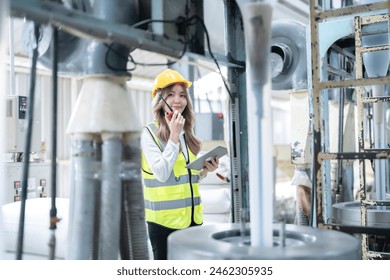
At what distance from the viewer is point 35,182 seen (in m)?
2.95

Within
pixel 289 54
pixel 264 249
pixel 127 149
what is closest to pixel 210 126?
pixel 289 54

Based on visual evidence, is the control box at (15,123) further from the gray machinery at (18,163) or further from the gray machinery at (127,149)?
the gray machinery at (127,149)

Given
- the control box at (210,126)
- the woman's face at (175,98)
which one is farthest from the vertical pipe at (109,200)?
the control box at (210,126)

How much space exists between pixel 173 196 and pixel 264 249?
71 cm

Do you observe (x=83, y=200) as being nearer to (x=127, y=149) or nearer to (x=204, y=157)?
(x=127, y=149)

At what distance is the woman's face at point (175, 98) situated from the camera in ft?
5.72

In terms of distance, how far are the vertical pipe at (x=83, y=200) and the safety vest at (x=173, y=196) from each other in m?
0.56

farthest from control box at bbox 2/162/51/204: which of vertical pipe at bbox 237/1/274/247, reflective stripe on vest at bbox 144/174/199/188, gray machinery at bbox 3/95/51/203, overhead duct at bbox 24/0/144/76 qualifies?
vertical pipe at bbox 237/1/274/247

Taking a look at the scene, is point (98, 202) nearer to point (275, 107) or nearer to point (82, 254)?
point (82, 254)

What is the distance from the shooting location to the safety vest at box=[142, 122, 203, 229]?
1.64m

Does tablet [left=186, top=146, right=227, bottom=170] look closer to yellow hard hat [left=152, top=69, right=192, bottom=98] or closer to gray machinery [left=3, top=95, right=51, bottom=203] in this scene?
yellow hard hat [left=152, top=69, right=192, bottom=98]
